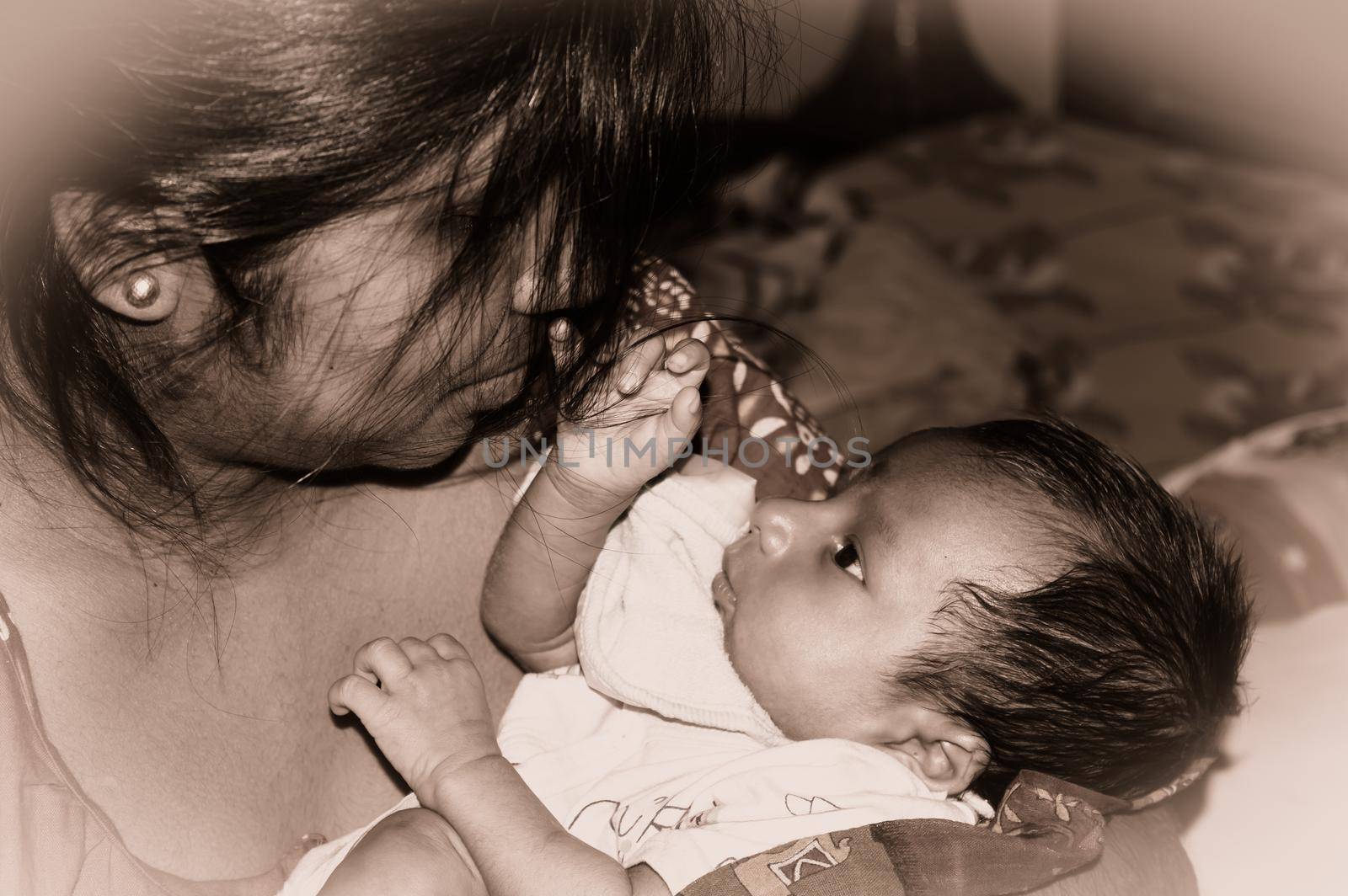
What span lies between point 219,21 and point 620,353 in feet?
Result: 1.47

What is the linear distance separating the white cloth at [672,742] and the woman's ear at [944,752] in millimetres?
A: 20

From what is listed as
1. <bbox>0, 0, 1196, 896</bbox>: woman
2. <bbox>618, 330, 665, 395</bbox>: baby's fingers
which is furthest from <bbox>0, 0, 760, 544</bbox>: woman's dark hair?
<bbox>618, 330, 665, 395</bbox>: baby's fingers

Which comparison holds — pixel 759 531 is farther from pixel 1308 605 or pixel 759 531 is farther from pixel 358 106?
pixel 1308 605

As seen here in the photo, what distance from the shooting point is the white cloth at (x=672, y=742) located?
0.96 meters

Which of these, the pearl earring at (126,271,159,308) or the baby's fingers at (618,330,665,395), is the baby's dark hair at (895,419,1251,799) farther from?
the pearl earring at (126,271,159,308)

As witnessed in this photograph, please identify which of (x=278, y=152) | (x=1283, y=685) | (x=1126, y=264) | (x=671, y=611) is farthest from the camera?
(x=1126, y=264)

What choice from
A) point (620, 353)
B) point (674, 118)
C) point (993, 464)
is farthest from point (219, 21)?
point (993, 464)

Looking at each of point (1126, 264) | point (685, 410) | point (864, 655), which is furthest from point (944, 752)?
point (1126, 264)

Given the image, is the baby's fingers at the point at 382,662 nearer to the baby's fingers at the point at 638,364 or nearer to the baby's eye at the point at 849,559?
the baby's fingers at the point at 638,364

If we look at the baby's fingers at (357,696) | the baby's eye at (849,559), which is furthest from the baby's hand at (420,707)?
the baby's eye at (849,559)

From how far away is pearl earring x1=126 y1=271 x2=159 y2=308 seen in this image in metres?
0.77

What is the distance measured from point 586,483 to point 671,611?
0.19m

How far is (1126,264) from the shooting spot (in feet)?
8.85

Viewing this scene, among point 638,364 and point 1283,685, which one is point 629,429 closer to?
point 638,364
